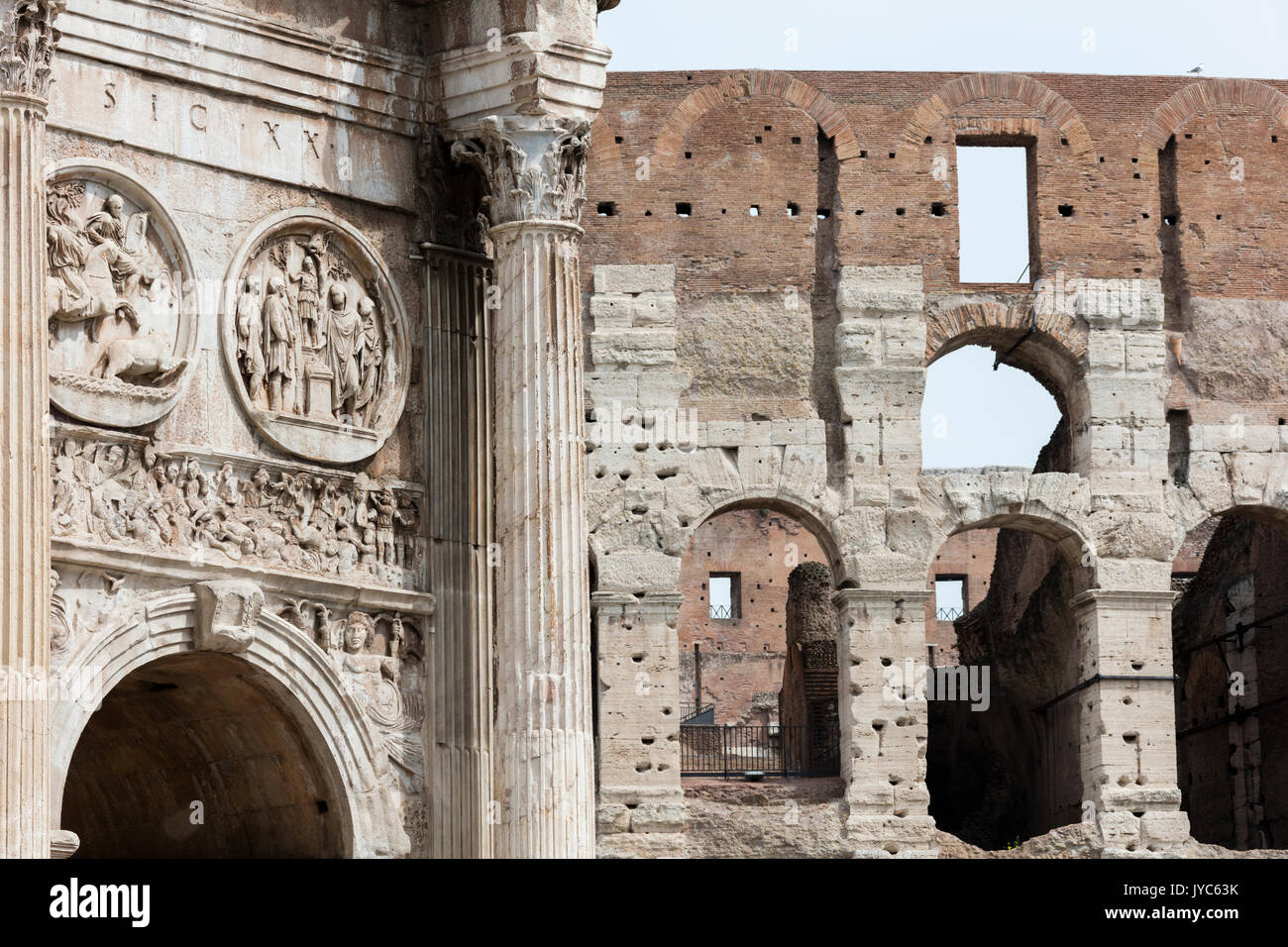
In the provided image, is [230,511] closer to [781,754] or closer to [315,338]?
[315,338]

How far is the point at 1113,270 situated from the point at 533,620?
17624 mm

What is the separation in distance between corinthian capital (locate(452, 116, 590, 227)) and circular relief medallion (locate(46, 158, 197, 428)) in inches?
71.4

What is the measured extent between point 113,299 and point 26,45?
1486 mm

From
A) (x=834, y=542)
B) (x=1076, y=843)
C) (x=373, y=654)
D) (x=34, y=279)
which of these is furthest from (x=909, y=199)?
(x=34, y=279)

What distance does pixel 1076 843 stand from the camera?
28953mm

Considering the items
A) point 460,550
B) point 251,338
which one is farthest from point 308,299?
point 460,550

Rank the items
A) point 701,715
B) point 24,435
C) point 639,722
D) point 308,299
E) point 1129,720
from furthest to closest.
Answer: point 701,715 → point 1129,720 → point 639,722 → point 308,299 → point 24,435

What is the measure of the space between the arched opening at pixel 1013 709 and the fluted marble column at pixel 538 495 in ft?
53.9

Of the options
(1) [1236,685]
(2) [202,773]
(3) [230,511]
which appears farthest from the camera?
(1) [1236,685]

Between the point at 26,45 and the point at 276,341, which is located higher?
the point at 26,45

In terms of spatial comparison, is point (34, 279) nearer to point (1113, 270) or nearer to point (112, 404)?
point (112, 404)

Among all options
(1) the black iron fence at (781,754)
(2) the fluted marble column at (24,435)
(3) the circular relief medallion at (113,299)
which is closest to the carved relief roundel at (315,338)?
(3) the circular relief medallion at (113,299)

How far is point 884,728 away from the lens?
1144 inches

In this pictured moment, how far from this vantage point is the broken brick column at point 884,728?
28734 millimetres
